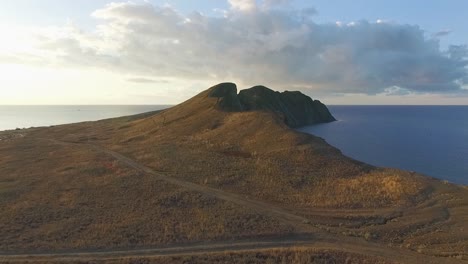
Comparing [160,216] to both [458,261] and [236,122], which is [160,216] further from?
[236,122]

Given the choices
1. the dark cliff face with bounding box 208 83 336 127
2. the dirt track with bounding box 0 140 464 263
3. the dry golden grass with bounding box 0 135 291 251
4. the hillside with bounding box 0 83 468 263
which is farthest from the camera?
the dark cliff face with bounding box 208 83 336 127

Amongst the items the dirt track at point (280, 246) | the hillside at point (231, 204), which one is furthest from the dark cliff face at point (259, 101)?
the dirt track at point (280, 246)

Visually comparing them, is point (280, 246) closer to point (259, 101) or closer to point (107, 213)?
point (107, 213)

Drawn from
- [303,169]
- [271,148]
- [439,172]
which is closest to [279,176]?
[303,169]

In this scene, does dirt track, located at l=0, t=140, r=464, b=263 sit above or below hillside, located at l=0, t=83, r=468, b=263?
below

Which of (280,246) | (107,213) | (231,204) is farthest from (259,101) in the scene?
(280,246)

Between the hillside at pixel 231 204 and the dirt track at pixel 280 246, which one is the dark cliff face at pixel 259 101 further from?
the dirt track at pixel 280 246

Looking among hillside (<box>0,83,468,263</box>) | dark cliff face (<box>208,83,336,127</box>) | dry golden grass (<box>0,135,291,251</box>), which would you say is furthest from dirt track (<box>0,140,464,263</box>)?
dark cliff face (<box>208,83,336,127</box>)

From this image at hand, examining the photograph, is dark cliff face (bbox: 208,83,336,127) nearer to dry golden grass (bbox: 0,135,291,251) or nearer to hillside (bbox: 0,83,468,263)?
hillside (bbox: 0,83,468,263)
